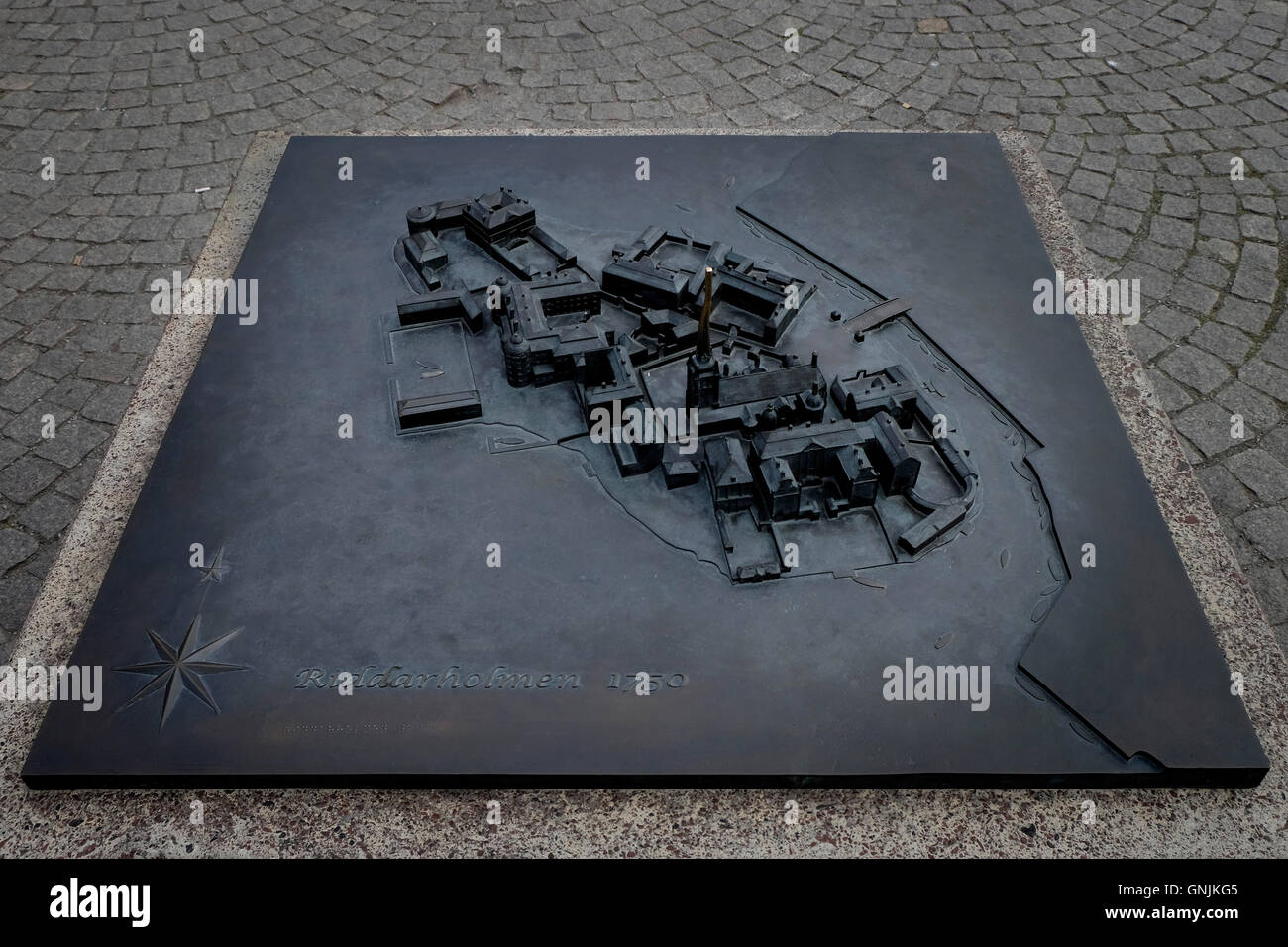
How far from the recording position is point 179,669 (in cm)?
384

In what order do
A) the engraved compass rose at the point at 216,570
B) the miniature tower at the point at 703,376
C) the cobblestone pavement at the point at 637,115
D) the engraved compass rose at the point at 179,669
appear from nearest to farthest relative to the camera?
1. the engraved compass rose at the point at 179,669
2. the engraved compass rose at the point at 216,570
3. the miniature tower at the point at 703,376
4. the cobblestone pavement at the point at 637,115

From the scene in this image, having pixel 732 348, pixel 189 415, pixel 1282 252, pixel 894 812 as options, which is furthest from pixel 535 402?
pixel 1282 252

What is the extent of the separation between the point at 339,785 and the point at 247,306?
8.74ft

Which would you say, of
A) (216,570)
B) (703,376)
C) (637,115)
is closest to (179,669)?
(216,570)

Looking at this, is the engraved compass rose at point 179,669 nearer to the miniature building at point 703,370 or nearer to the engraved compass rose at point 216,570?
the engraved compass rose at point 216,570

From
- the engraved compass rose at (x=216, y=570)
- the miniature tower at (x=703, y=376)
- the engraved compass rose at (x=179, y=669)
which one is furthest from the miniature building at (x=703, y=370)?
the engraved compass rose at (x=179, y=669)

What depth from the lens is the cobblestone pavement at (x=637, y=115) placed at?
20.8 ft

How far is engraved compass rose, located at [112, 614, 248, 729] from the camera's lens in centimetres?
378

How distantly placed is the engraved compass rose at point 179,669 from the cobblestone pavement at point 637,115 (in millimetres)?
2123

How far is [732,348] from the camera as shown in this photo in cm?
475

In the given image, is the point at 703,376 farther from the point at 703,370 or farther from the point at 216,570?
the point at 216,570

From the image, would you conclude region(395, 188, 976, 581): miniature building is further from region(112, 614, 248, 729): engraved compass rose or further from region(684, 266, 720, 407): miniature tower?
region(112, 614, 248, 729): engraved compass rose

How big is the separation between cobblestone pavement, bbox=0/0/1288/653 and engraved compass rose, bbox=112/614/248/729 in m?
2.12

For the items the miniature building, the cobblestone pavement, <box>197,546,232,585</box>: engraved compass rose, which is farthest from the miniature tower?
the cobblestone pavement
